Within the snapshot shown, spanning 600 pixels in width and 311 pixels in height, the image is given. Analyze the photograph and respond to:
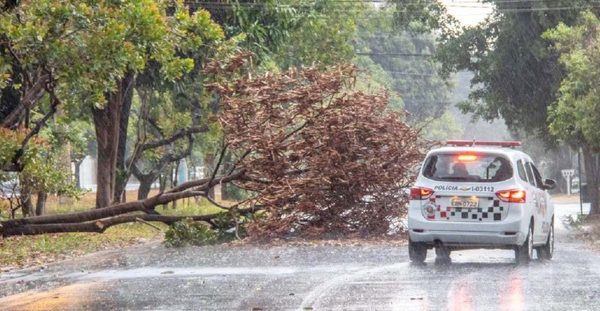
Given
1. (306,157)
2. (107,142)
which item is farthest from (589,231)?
(107,142)

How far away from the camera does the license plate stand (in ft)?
56.5

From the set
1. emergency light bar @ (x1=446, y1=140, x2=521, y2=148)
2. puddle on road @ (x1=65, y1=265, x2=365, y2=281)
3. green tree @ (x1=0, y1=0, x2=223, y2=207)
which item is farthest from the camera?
green tree @ (x1=0, y1=0, x2=223, y2=207)

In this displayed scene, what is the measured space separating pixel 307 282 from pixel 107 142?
19.7m

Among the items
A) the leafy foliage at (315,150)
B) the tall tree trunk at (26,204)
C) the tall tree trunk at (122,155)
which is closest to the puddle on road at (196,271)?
the leafy foliage at (315,150)

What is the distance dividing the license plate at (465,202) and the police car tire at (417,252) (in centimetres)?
86

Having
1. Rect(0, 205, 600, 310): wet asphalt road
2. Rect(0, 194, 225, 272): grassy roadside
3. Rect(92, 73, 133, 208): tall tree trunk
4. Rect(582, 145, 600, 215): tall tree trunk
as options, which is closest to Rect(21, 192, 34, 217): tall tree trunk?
Rect(0, 194, 225, 272): grassy roadside

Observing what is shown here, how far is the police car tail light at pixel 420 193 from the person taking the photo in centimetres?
1747

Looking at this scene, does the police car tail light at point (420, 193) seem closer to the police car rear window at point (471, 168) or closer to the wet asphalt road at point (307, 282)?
the police car rear window at point (471, 168)

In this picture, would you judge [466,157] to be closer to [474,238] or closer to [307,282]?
[474,238]

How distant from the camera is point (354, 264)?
17812mm

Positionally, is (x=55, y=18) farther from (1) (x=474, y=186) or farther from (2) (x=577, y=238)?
(2) (x=577, y=238)

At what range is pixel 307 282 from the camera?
586 inches

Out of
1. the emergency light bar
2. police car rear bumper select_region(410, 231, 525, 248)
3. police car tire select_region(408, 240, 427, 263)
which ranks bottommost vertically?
police car tire select_region(408, 240, 427, 263)

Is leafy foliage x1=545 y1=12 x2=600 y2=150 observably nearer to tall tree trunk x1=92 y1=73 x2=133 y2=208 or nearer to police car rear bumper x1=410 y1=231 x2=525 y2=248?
tall tree trunk x1=92 y1=73 x2=133 y2=208
